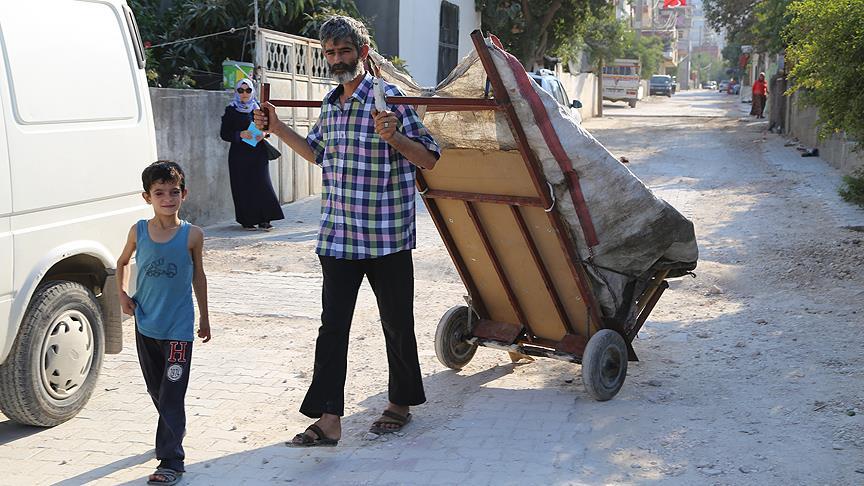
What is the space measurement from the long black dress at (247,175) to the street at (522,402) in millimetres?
1828

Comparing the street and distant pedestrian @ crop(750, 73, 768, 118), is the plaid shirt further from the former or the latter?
distant pedestrian @ crop(750, 73, 768, 118)

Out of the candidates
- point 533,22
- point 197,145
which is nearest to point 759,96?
point 533,22

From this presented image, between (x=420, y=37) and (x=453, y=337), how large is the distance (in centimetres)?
1451

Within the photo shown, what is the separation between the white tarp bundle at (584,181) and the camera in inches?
192

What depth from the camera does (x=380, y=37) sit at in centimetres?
1830

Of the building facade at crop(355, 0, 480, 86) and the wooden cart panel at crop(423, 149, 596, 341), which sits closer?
the wooden cart panel at crop(423, 149, 596, 341)

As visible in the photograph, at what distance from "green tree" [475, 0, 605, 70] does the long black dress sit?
14296 mm

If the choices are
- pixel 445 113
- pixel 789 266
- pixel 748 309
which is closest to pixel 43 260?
pixel 445 113

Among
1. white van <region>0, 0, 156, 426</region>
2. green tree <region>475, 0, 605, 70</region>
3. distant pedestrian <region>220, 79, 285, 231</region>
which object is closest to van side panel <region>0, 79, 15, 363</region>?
white van <region>0, 0, 156, 426</region>

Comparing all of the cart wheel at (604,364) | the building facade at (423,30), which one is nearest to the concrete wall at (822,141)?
the cart wheel at (604,364)

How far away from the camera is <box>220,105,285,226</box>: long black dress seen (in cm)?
1116

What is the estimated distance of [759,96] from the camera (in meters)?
35.3

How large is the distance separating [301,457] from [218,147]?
828 centimetres

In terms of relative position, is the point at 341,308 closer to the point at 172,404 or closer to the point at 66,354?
the point at 172,404
